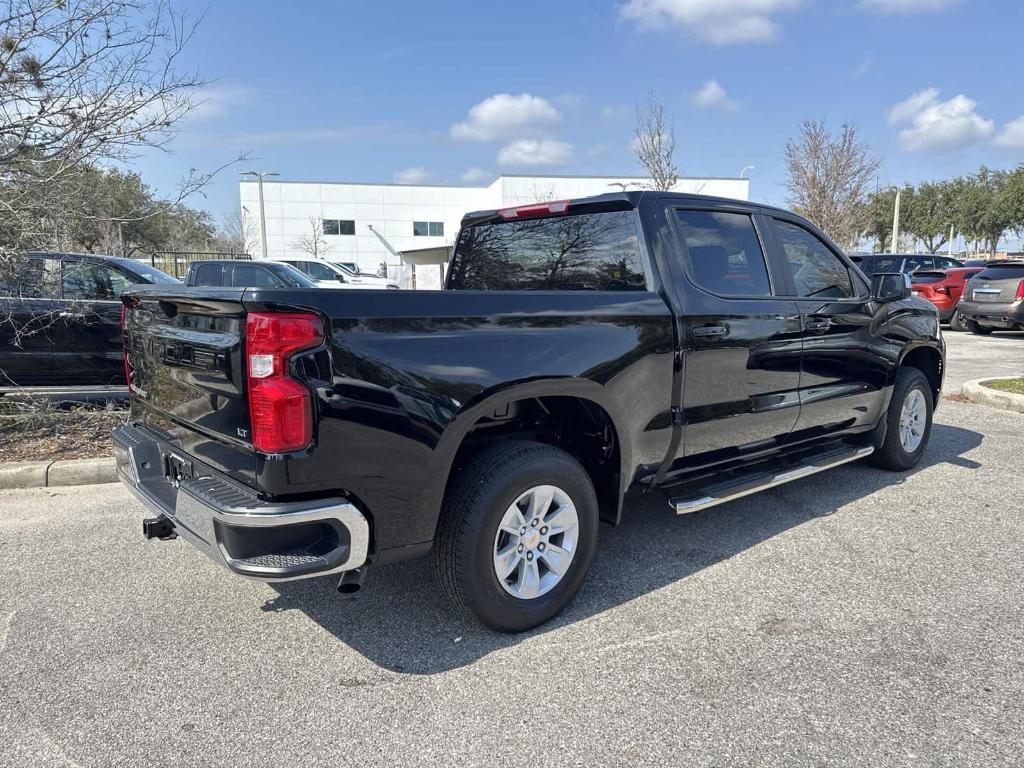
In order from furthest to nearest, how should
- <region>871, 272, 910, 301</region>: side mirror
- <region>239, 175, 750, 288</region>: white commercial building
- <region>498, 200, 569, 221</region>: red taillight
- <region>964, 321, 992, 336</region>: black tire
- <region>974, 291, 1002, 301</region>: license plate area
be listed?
1. <region>239, 175, 750, 288</region>: white commercial building
2. <region>964, 321, 992, 336</region>: black tire
3. <region>974, 291, 1002, 301</region>: license plate area
4. <region>871, 272, 910, 301</region>: side mirror
5. <region>498, 200, 569, 221</region>: red taillight

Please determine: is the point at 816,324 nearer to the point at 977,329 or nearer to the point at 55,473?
the point at 55,473

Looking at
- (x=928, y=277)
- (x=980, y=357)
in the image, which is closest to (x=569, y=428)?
(x=980, y=357)

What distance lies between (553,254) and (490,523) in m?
1.76

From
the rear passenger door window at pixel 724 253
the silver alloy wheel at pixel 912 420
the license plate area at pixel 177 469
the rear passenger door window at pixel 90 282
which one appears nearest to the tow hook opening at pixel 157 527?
the license plate area at pixel 177 469

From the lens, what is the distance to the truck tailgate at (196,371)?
95.9 inches

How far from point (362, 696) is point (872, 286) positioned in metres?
4.13

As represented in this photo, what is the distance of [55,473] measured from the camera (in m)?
5.03

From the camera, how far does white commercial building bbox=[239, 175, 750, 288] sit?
158 ft

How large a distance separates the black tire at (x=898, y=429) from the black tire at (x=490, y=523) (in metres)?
3.20

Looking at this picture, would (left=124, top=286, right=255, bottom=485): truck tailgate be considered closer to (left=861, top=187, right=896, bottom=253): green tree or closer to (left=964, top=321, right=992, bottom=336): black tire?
(left=964, top=321, right=992, bottom=336): black tire

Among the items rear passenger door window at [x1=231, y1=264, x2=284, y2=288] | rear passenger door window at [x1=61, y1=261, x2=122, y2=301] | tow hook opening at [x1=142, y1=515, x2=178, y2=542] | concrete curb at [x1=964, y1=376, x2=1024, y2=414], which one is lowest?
concrete curb at [x1=964, y1=376, x2=1024, y2=414]

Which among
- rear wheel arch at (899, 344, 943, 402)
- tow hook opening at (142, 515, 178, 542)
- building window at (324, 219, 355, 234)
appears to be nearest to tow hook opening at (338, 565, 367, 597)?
tow hook opening at (142, 515, 178, 542)

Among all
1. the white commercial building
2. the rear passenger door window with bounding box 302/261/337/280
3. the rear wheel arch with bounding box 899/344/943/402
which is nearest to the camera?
the rear wheel arch with bounding box 899/344/943/402

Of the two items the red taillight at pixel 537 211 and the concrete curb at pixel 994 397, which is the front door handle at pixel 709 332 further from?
the concrete curb at pixel 994 397
